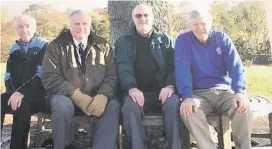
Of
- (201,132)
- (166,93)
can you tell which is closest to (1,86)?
(166,93)

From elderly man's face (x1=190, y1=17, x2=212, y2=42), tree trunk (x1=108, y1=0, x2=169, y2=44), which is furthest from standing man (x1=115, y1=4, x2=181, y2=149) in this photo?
tree trunk (x1=108, y1=0, x2=169, y2=44)

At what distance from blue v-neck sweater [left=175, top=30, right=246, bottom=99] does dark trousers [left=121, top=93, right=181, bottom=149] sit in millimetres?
247

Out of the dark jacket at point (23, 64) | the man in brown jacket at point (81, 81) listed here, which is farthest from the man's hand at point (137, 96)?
the dark jacket at point (23, 64)

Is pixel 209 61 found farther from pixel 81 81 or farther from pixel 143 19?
pixel 81 81

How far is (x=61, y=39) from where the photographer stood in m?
2.99

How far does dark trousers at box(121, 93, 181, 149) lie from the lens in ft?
8.77

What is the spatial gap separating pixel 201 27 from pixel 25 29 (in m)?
1.44

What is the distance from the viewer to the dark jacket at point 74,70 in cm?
287

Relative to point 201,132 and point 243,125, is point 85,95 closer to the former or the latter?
point 201,132

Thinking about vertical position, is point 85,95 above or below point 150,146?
above

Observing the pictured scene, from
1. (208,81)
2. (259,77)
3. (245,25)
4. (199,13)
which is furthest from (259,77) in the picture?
(199,13)

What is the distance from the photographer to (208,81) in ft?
9.81

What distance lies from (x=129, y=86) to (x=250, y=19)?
416cm

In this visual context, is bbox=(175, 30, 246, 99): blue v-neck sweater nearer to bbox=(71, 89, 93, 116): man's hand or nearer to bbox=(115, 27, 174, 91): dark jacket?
bbox=(115, 27, 174, 91): dark jacket
